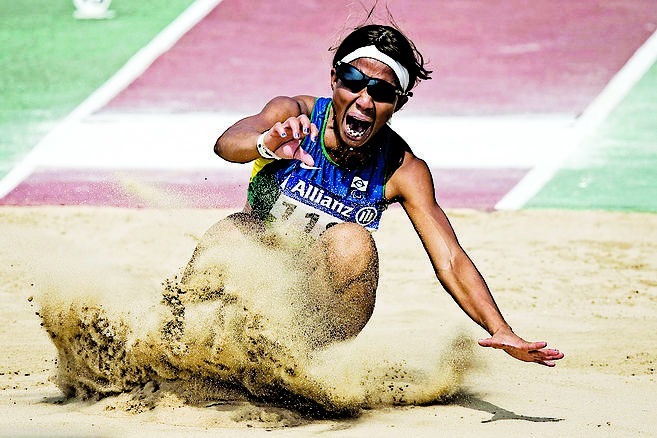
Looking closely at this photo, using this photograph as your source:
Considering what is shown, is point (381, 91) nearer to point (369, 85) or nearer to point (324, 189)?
point (369, 85)

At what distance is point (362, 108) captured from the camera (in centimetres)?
362

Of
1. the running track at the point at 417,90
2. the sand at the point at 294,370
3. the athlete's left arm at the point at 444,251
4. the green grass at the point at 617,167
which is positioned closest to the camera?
the sand at the point at 294,370

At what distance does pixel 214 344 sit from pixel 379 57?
110 cm

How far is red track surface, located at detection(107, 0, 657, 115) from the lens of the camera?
8336 millimetres

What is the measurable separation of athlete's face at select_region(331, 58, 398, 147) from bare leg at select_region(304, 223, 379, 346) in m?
0.31

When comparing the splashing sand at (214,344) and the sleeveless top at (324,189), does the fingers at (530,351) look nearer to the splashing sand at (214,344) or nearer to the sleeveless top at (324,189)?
the splashing sand at (214,344)

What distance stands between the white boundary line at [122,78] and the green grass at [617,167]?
332cm

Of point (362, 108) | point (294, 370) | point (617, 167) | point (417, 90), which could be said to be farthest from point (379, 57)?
point (417, 90)

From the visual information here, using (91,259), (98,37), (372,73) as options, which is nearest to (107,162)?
(98,37)

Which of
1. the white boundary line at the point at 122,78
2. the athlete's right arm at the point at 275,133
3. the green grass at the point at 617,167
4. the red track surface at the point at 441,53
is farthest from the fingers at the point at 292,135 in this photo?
the red track surface at the point at 441,53

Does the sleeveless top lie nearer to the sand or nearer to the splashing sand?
the splashing sand

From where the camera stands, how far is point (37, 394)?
3.85m

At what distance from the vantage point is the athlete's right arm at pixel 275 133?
328 centimetres

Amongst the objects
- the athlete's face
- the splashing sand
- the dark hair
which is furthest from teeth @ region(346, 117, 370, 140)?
the splashing sand
